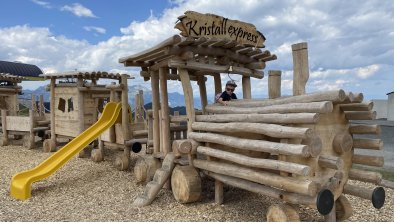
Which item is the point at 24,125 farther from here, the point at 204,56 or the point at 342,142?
the point at 342,142

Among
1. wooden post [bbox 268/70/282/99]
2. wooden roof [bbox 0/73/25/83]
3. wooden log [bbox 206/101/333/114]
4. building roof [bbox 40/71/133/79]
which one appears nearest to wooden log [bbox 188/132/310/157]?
wooden log [bbox 206/101/333/114]

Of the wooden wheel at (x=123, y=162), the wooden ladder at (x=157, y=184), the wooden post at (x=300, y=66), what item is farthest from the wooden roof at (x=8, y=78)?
the wooden post at (x=300, y=66)

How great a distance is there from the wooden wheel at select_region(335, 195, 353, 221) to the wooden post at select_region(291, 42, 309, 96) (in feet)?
6.73

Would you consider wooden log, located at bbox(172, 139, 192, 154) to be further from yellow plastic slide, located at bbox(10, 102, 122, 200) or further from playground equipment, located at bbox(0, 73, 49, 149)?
playground equipment, located at bbox(0, 73, 49, 149)

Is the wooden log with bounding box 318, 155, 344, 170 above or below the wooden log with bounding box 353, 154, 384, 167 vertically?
above

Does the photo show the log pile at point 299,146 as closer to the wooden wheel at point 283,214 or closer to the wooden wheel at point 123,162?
the wooden wheel at point 283,214

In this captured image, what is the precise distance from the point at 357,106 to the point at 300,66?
1083 millimetres

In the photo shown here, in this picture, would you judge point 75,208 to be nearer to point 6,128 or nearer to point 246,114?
point 246,114

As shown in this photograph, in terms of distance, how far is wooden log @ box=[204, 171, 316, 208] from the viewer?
5.02 m

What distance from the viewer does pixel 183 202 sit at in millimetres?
7160

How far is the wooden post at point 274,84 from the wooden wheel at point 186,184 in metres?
2.21

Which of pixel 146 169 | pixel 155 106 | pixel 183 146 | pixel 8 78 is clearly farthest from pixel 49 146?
pixel 183 146

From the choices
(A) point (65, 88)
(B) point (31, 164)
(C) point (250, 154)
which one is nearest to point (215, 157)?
(C) point (250, 154)

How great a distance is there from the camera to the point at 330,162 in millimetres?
5102
